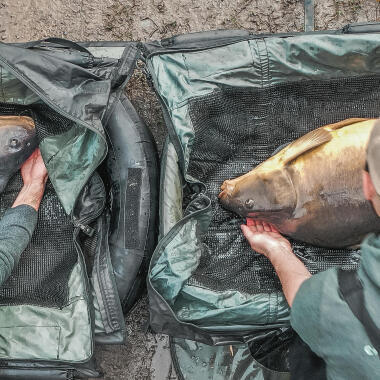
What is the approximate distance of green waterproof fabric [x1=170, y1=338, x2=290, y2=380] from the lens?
104 inches

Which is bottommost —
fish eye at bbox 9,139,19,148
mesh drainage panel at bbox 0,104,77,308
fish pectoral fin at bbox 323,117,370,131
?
mesh drainage panel at bbox 0,104,77,308

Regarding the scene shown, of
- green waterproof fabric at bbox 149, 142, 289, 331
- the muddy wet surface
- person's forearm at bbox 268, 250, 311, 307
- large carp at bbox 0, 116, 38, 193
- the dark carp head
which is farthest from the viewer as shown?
the muddy wet surface

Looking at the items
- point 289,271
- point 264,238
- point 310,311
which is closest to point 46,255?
point 264,238

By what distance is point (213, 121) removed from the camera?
8.55 ft

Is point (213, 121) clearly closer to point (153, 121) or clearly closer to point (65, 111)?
point (153, 121)

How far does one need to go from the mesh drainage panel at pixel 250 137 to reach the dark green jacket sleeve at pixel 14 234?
0.85 m

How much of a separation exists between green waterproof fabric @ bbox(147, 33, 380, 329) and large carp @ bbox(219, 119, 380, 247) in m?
0.27

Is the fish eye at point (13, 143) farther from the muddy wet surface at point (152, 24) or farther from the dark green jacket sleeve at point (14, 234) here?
the muddy wet surface at point (152, 24)

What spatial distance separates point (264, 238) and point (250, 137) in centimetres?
54

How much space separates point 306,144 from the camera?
240 centimetres

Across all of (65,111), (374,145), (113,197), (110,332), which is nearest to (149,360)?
(110,332)

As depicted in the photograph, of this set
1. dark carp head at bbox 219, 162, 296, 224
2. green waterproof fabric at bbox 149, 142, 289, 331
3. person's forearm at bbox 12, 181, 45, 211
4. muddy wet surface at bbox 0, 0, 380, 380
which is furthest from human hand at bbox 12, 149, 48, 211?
dark carp head at bbox 219, 162, 296, 224

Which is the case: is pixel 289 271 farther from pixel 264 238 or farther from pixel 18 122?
pixel 18 122

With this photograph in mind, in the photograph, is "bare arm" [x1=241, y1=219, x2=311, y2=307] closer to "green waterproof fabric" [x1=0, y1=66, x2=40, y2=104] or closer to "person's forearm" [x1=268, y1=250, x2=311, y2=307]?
"person's forearm" [x1=268, y1=250, x2=311, y2=307]
